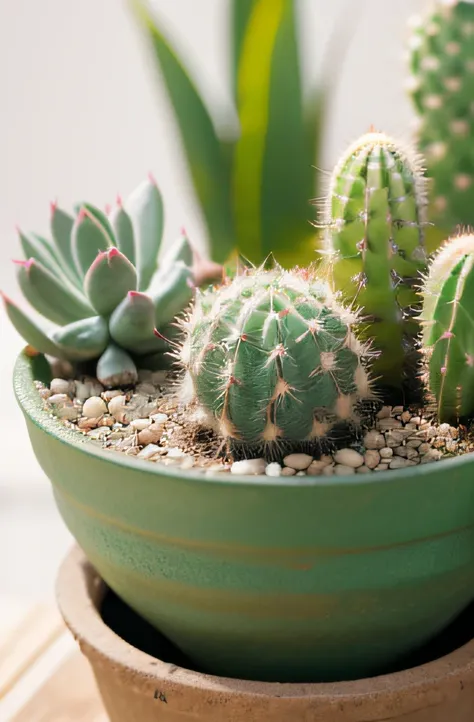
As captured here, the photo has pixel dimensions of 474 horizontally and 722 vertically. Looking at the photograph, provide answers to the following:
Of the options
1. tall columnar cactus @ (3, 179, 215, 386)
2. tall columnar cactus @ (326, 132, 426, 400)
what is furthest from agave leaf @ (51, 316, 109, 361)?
tall columnar cactus @ (326, 132, 426, 400)

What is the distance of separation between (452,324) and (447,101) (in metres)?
0.47

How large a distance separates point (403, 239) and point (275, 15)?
547mm

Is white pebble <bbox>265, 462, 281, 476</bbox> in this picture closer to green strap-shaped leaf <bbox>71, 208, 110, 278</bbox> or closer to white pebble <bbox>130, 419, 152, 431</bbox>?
white pebble <bbox>130, 419, 152, 431</bbox>

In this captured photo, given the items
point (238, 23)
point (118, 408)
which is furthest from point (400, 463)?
point (238, 23)

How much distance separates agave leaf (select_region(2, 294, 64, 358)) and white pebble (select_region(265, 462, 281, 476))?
10.9 inches

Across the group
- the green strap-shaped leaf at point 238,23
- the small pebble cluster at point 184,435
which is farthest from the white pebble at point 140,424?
the green strap-shaped leaf at point 238,23

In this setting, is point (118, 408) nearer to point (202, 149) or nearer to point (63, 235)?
point (63, 235)

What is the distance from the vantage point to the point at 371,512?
21.7 inches

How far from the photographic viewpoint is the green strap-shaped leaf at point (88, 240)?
2.48 feet

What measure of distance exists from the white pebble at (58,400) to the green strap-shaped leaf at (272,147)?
501mm

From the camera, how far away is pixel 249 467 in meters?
0.58

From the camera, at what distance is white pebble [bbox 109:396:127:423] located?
0.71 m

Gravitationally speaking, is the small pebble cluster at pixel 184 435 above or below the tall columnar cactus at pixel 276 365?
below

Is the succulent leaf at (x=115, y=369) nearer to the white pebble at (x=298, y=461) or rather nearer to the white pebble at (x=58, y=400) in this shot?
the white pebble at (x=58, y=400)
